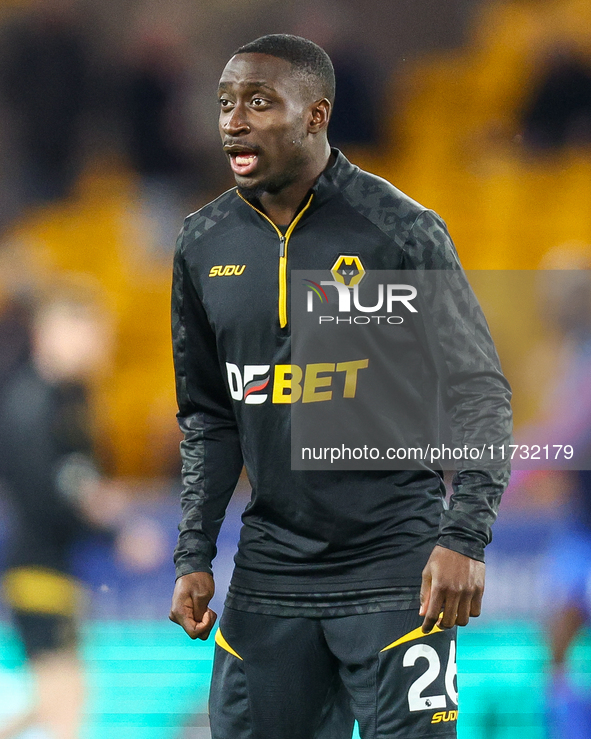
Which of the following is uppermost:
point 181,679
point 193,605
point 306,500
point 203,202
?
point 203,202

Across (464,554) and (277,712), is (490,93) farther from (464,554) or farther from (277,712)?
(277,712)

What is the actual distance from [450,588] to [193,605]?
0.43m

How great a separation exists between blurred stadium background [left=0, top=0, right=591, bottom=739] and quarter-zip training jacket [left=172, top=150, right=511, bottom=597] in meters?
0.87

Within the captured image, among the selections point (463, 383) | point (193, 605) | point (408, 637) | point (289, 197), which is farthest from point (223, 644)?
point (289, 197)

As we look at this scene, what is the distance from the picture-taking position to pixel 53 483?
7.70 ft

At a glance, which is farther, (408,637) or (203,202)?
(203,202)

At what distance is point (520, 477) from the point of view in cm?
231

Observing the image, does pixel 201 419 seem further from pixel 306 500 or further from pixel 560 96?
pixel 560 96

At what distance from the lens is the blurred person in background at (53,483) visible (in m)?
2.34

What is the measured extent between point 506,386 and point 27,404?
1.39 m

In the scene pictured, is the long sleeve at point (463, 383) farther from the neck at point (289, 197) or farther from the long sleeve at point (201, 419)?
the long sleeve at point (201, 419)

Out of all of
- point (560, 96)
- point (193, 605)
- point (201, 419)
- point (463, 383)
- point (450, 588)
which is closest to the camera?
point (450, 588)

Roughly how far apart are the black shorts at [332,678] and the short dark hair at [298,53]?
0.81 m

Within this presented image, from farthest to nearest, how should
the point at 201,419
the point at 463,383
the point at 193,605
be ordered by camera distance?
the point at 201,419
the point at 193,605
the point at 463,383
